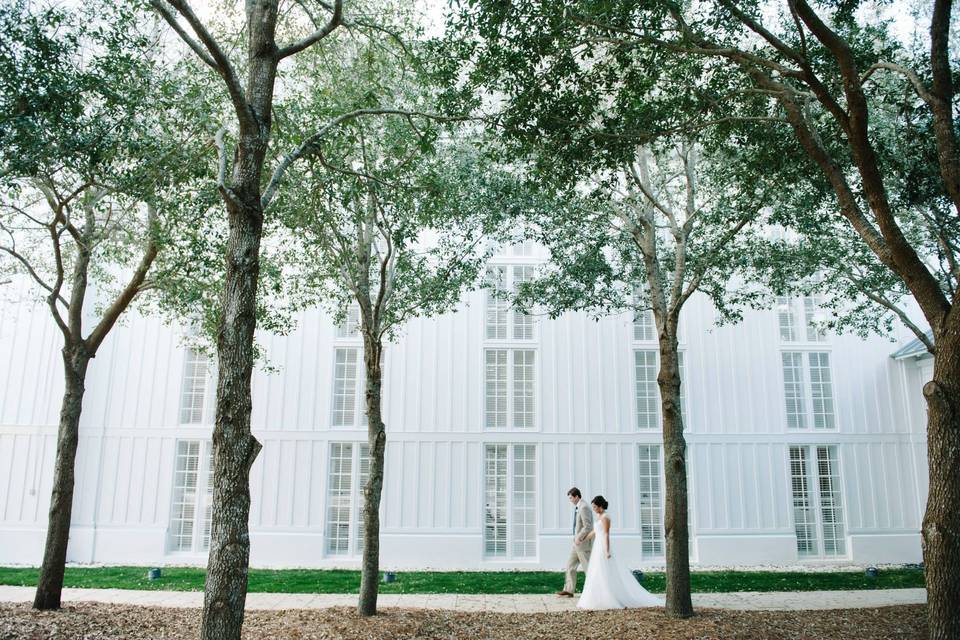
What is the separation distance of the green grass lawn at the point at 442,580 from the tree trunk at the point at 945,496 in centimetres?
680

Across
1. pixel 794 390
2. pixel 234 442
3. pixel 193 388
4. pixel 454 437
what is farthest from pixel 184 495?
pixel 794 390

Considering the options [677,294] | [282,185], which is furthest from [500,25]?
[677,294]

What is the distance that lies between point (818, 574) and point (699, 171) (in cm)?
846

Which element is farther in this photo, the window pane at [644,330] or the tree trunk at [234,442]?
the window pane at [644,330]

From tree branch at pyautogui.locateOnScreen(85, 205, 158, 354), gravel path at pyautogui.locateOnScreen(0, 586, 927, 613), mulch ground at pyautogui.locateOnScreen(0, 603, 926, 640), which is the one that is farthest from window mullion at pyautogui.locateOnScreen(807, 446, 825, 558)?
tree branch at pyautogui.locateOnScreen(85, 205, 158, 354)

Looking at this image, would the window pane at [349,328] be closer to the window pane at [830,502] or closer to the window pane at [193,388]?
the window pane at [193,388]

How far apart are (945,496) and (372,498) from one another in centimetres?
616

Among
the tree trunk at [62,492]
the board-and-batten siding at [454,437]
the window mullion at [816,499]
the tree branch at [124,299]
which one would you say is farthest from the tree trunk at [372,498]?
the window mullion at [816,499]

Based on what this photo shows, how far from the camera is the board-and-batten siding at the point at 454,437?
50.4ft

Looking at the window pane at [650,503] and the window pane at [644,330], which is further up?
the window pane at [644,330]

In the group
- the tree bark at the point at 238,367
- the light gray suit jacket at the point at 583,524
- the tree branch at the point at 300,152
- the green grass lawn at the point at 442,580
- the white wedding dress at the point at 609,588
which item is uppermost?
the tree branch at the point at 300,152

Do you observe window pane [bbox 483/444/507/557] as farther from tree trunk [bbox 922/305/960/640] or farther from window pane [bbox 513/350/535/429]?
tree trunk [bbox 922/305/960/640]

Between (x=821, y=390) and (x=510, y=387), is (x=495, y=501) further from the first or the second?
(x=821, y=390)

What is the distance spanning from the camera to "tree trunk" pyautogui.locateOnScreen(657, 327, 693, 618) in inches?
336
